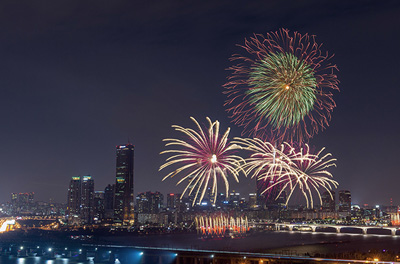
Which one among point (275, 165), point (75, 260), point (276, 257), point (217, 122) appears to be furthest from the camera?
point (75, 260)

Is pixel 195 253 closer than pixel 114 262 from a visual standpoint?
Yes

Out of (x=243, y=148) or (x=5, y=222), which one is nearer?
(x=243, y=148)

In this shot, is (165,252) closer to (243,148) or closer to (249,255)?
(249,255)

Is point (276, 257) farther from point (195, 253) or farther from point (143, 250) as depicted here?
point (143, 250)

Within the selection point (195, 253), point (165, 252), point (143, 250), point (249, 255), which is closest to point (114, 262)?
point (143, 250)

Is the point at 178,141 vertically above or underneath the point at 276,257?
above

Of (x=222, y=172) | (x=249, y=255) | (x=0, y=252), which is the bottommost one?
(x=0, y=252)

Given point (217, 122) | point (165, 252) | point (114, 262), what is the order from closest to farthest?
point (217, 122) → point (165, 252) → point (114, 262)

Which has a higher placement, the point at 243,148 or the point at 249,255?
the point at 243,148

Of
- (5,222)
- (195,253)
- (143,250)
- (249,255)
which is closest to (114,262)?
(143,250)
